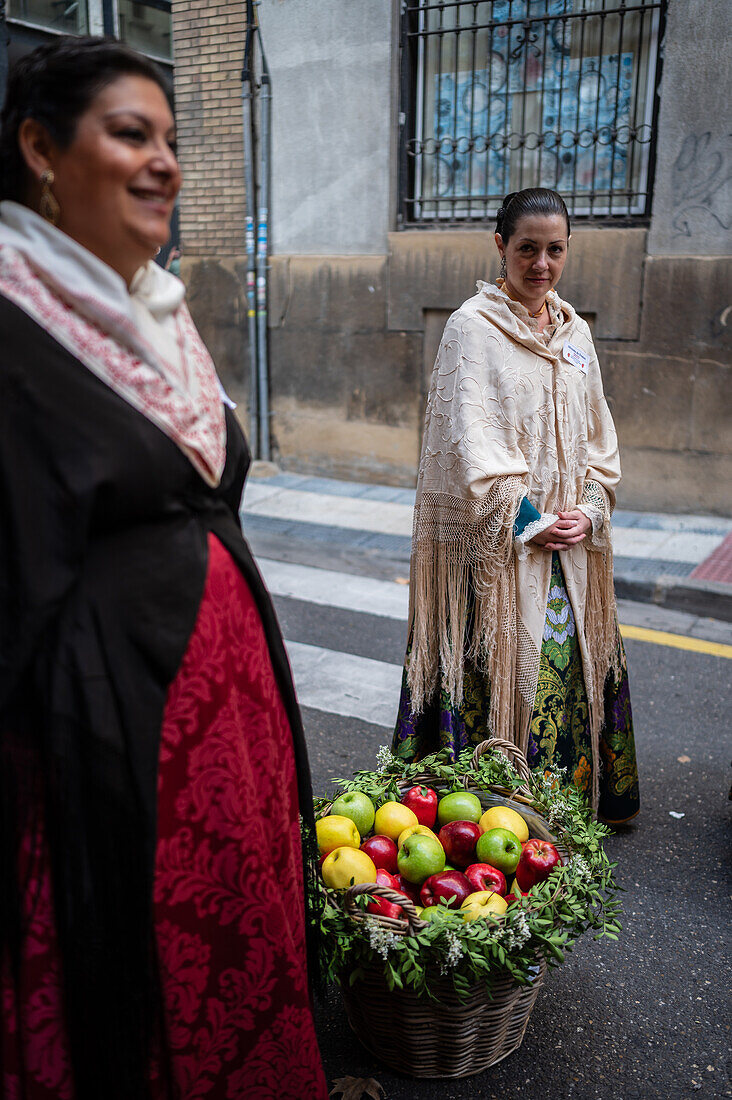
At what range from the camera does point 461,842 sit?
7.84ft

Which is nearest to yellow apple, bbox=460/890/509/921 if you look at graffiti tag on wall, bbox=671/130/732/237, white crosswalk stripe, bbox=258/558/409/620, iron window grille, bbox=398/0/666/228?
white crosswalk stripe, bbox=258/558/409/620

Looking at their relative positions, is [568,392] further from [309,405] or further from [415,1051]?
[309,405]

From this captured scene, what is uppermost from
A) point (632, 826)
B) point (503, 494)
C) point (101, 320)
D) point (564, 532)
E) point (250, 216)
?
point (250, 216)

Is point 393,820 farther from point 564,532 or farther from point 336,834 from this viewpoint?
point 564,532

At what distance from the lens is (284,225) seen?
28.3 feet

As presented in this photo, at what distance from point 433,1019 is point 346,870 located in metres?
0.39

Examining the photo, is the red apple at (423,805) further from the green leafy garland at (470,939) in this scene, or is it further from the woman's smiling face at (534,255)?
the woman's smiling face at (534,255)

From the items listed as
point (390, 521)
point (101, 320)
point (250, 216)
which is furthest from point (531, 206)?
point (250, 216)

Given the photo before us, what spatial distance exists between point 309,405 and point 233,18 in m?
3.44

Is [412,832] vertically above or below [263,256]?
below

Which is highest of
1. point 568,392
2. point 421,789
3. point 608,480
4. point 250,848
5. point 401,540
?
point 568,392

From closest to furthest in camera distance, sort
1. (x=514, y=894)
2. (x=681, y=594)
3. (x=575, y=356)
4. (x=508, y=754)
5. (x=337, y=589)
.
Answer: (x=514, y=894) < (x=508, y=754) < (x=575, y=356) < (x=681, y=594) < (x=337, y=589)

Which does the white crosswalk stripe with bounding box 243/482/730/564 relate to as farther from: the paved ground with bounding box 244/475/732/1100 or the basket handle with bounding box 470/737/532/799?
the basket handle with bounding box 470/737/532/799

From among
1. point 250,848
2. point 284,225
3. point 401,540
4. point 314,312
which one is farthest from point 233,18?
point 250,848
